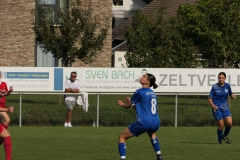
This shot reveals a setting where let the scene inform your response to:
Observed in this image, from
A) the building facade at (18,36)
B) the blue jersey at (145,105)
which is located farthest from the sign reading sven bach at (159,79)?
the building facade at (18,36)

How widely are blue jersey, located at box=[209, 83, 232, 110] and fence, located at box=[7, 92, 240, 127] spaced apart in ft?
21.6

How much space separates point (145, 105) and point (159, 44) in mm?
33467

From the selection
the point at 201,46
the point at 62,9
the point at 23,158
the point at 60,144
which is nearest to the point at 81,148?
the point at 60,144

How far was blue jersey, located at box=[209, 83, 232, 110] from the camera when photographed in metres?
19.7

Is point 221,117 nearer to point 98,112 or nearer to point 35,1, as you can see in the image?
point 98,112

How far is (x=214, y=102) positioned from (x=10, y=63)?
30053mm

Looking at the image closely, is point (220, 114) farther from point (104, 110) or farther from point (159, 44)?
point (159, 44)

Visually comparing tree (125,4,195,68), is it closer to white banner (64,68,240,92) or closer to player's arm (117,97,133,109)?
white banner (64,68,240,92)

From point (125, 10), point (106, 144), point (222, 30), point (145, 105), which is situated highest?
point (125, 10)

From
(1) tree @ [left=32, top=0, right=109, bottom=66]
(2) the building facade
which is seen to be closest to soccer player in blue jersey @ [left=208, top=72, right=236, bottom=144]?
(1) tree @ [left=32, top=0, right=109, bottom=66]

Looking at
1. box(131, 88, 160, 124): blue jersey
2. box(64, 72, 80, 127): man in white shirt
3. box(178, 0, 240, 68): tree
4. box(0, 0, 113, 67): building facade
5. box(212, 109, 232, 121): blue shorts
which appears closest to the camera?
box(131, 88, 160, 124): blue jersey

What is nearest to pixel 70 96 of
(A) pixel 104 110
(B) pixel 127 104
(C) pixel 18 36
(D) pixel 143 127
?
(A) pixel 104 110

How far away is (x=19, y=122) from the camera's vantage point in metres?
26.3

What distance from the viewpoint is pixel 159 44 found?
47.7 m
